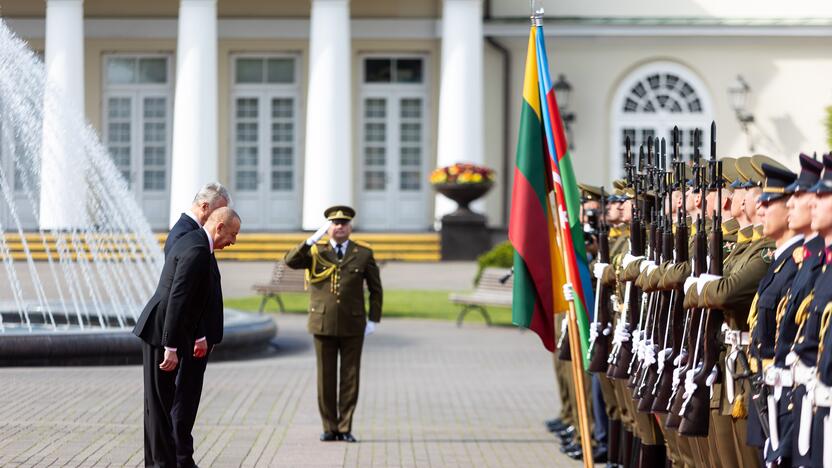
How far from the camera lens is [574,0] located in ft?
118

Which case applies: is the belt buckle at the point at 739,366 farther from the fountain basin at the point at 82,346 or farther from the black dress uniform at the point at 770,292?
the fountain basin at the point at 82,346

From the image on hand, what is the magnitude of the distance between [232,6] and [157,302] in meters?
27.3

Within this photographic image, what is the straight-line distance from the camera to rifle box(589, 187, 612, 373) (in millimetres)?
9641

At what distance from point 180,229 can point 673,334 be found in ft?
8.95

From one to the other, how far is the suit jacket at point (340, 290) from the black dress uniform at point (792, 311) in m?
5.64

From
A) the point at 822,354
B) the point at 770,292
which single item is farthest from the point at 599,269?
the point at 822,354

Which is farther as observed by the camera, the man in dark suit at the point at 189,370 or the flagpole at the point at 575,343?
the man in dark suit at the point at 189,370

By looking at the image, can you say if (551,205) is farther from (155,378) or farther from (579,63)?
(579,63)

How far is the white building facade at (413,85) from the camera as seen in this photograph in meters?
35.0

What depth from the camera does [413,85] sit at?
3519cm

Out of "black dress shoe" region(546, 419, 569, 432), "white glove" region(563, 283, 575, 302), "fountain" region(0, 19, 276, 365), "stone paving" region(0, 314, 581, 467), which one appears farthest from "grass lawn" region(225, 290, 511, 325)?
"white glove" region(563, 283, 575, 302)

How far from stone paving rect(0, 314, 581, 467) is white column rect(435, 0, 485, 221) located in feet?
48.8

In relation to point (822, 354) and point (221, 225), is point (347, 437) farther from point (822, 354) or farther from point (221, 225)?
point (822, 354)

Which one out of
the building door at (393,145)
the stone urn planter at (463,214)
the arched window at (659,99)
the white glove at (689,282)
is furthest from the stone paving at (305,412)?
the arched window at (659,99)
